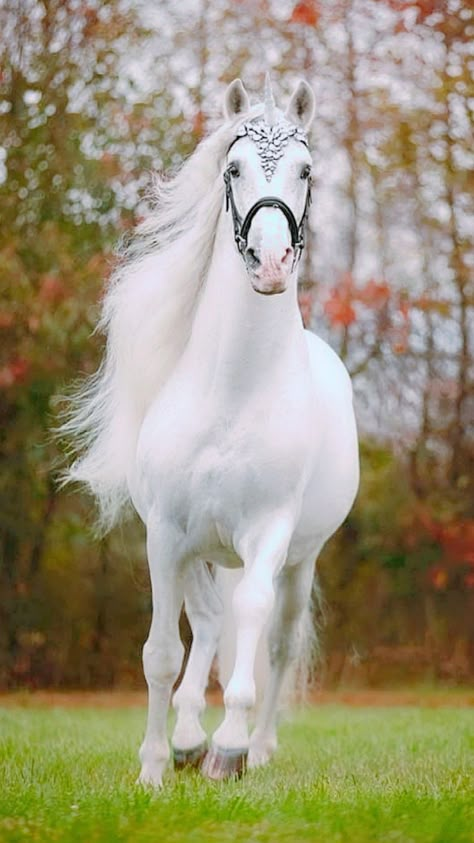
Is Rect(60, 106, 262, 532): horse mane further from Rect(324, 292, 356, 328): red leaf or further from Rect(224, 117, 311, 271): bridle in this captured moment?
Rect(324, 292, 356, 328): red leaf

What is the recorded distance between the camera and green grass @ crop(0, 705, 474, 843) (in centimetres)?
410

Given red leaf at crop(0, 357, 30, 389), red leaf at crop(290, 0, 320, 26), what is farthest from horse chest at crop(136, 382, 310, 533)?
red leaf at crop(290, 0, 320, 26)

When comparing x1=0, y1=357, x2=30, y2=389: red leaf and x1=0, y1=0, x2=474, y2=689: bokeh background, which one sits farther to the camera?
x1=0, y1=0, x2=474, y2=689: bokeh background

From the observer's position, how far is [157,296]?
245 inches

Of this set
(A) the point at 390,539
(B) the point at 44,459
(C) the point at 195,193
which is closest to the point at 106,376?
(C) the point at 195,193

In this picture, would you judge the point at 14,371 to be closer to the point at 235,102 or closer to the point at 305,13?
the point at 305,13

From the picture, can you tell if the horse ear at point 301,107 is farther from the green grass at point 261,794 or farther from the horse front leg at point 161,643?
the green grass at point 261,794

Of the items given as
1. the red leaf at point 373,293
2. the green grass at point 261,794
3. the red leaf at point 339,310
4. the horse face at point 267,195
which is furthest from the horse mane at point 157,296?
the red leaf at point 373,293

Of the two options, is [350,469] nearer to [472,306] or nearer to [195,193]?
[195,193]

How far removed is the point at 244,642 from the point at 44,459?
1024 cm

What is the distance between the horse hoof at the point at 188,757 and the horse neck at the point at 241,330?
1671 millimetres

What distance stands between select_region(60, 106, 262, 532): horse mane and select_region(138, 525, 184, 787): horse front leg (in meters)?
0.75

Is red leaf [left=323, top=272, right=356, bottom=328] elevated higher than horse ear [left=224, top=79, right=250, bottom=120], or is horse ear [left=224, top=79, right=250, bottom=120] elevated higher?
horse ear [left=224, top=79, right=250, bottom=120]

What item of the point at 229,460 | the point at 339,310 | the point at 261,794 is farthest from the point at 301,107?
the point at 339,310
